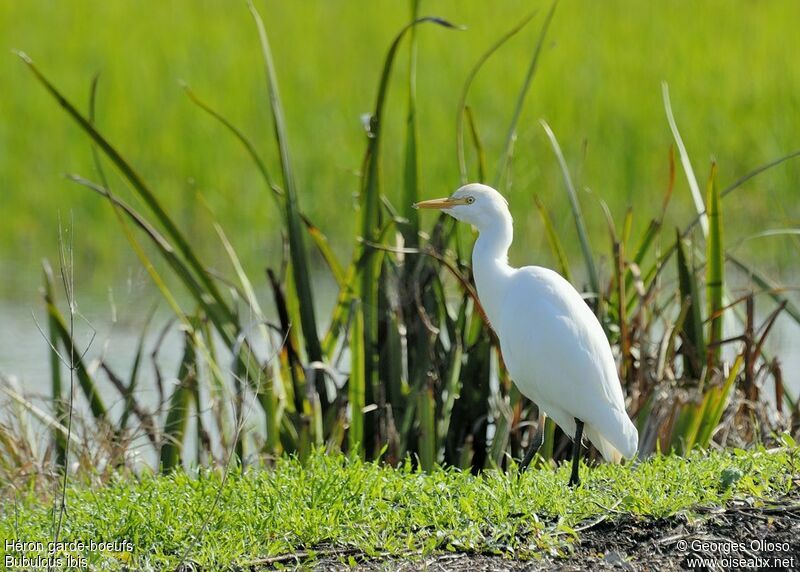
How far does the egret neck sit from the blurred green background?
355 centimetres

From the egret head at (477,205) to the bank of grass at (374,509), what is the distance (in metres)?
0.94

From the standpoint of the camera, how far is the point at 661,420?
475cm

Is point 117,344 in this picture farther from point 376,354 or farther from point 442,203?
point 442,203

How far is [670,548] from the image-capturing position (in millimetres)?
3125

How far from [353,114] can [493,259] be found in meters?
6.55

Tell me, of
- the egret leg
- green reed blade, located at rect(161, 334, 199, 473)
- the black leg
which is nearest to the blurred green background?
green reed blade, located at rect(161, 334, 199, 473)

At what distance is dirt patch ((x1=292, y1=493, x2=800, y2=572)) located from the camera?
10.0 feet

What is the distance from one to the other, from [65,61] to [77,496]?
26.7 feet

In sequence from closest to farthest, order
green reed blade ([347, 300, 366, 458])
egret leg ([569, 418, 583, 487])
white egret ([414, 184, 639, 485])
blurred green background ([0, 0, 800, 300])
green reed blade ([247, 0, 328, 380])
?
egret leg ([569, 418, 583, 487]) < white egret ([414, 184, 639, 485]) < green reed blade ([347, 300, 366, 458]) < green reed blade ([247, 0, 328, 380]) < blurred green background ([0, 0, 800, 300])

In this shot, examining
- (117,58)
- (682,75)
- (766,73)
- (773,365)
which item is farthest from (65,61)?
(773,365)

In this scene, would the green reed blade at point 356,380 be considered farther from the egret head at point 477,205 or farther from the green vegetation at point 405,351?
the egret head at point 477,205

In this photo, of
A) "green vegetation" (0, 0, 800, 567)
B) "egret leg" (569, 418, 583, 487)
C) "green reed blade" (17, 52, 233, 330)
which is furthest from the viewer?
"green reed blade" (17, 52, 233, 330)

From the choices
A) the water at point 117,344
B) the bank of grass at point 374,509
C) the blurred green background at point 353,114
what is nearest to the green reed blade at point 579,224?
the bank of grass at point 374,509

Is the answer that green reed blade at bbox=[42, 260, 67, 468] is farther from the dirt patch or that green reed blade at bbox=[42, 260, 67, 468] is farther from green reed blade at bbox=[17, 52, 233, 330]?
the dirt patch
